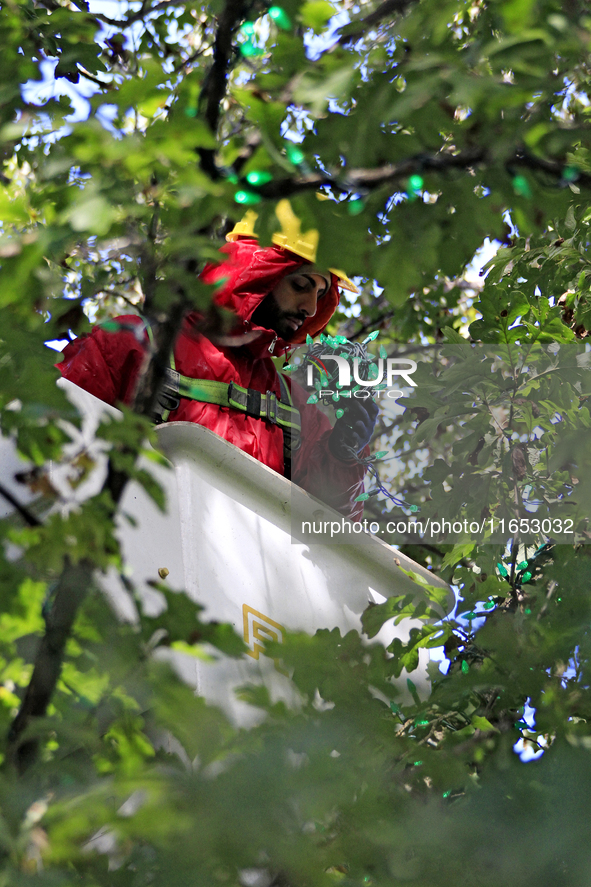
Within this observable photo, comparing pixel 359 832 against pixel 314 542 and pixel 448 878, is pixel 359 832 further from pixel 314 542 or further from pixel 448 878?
pixel 314 542

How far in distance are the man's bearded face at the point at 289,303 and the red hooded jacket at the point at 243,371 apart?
0.19ft

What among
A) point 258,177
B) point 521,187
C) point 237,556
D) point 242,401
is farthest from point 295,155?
point 242,401

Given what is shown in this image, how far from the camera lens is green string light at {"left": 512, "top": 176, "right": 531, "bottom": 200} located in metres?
1.12

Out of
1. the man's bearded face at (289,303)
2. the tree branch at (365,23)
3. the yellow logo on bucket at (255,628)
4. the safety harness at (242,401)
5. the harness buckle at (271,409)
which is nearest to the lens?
the tree branch at (365,23)

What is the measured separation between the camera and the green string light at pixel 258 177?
43.6 inches

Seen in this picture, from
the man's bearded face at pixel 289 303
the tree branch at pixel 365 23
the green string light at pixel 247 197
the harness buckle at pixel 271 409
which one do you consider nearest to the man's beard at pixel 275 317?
the man's bearded face at pixel 289 303

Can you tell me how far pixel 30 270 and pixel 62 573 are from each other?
0.35 m

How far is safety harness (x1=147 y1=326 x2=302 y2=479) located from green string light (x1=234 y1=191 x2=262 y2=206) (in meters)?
1.51

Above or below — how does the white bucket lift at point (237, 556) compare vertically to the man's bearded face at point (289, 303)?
below

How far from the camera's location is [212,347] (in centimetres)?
314

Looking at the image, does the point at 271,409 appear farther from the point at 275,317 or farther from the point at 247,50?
the point at 247,50

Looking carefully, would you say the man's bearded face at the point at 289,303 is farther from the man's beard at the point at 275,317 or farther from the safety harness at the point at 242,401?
the safety harness at the point at 242,401

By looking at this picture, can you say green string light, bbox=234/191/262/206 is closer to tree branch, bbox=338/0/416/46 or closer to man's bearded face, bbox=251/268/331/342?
tree branch, bbox=338/0/416/46

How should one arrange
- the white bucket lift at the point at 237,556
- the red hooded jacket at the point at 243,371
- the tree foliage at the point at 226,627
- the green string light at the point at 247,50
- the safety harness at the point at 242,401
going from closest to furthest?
the tree foliage at the point at 226,627
the green string light at the point at 247,50
the white bucket lift at the point at 237,556
the safety harness at the point at 242,401
the red hooded jacket at the point at 243,371
